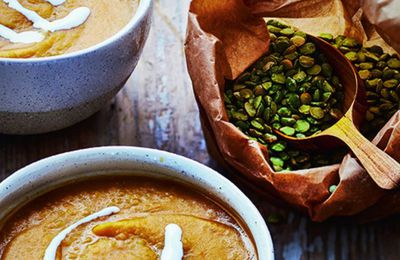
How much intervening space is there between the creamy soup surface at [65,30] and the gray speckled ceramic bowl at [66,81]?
46 mm

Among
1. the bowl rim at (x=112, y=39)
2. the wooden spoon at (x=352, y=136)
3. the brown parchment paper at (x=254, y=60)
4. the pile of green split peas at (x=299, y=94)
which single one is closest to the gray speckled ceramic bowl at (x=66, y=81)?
the bowl rim at (x=112, y=39)

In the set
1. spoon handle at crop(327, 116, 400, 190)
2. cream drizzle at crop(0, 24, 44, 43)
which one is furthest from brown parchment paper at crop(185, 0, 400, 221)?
cream drizzle at crop(0, 24, 44, 43)

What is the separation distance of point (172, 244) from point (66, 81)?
0.42 m

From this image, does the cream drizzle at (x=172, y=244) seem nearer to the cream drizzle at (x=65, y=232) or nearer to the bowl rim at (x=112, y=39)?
the cream drizzle at (x=65, y=232)

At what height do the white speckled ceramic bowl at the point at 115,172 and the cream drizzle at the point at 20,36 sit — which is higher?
the cream drizzle at the point at 20,36

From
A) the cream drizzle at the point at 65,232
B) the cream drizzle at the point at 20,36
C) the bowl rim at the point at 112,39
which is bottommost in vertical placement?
the cream drizzle at the point at 65,232

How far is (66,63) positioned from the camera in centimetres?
153

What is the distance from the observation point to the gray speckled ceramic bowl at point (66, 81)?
152 cm

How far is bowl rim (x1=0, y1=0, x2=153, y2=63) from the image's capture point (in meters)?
1.51

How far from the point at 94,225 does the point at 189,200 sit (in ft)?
0.52

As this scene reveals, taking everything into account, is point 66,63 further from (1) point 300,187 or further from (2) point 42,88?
(1) point 300,187

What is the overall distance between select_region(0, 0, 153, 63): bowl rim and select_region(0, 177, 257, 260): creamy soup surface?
0.25 m

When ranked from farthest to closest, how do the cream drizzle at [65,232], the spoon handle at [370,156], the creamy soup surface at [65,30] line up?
the creamy soup surface at [65,30] < the spoon handle at [370,156] < the cream drizzle at [65,232]

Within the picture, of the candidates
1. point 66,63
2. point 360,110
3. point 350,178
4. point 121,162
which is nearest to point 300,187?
point 350,178
